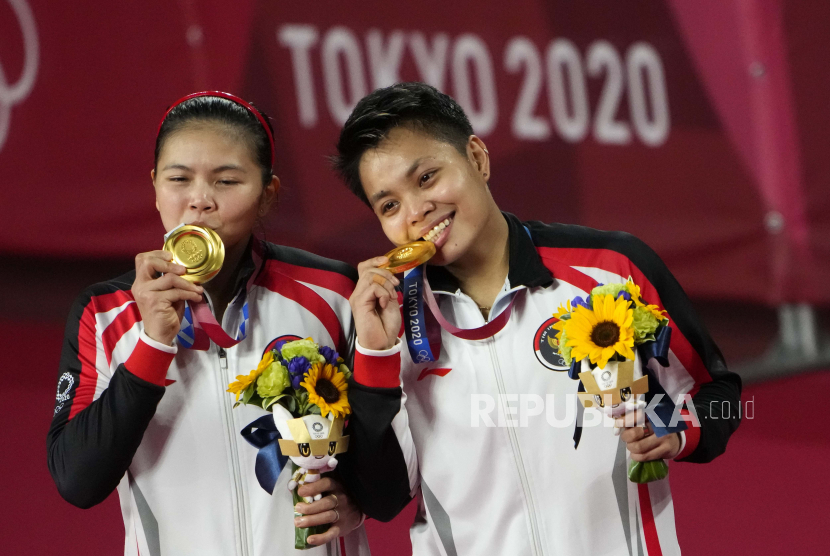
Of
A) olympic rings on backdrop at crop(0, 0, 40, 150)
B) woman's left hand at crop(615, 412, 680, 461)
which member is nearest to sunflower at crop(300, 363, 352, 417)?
woman's left hand at crop(615, 412, 680, 461)

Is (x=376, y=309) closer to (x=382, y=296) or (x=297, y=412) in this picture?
(x=382, y=296)

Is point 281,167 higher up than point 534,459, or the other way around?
point 281,167

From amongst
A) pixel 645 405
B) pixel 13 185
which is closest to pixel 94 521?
pixel 13 185

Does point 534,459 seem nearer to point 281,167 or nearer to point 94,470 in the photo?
point 94,470

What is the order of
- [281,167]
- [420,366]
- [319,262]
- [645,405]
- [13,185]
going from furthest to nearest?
[281,167], [13,185], [319,262], [420,366], [645,405]

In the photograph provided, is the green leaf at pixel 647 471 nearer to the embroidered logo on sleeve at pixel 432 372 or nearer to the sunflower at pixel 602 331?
the sunflower at pixel 602 331

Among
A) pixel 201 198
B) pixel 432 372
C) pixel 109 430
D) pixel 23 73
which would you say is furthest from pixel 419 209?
pixel 23 73

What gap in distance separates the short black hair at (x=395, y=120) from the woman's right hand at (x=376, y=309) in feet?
0.93

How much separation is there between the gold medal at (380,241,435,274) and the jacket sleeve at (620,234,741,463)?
453mm

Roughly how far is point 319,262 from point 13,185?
2.26 metres

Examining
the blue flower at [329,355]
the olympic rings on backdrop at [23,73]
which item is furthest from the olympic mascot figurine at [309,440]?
the olympic rings on backdrop at [23,73]

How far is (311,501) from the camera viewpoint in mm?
1808

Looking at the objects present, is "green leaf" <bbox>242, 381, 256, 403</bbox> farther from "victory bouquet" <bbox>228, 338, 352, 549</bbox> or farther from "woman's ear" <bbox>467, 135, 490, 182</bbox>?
"woman's ear" <bbox>467, 135, 490, 182</bbox>

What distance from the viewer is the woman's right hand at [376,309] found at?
184 centimetres
